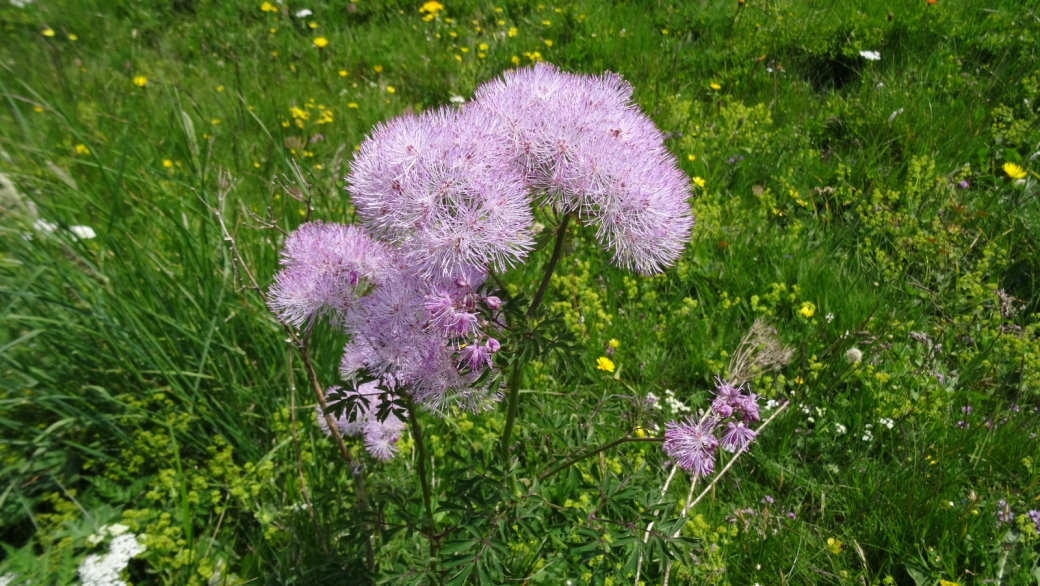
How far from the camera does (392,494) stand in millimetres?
1680

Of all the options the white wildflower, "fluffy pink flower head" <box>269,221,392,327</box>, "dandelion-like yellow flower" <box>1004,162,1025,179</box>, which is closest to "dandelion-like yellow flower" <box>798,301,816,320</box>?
"dandelion-like yellow flower" <box>1004,162,1025,179</box>

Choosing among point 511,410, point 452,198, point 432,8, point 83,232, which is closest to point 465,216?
point 452,198

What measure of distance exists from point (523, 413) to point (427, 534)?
3.15 ft

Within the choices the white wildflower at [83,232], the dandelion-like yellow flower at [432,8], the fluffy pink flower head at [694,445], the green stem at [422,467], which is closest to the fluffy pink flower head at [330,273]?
the green stem at [422,467]

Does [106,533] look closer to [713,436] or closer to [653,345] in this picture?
[713,436]

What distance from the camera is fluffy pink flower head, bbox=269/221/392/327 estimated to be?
1394 millimetres

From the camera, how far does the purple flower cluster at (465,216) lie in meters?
1.22

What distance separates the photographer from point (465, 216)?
1.20 m

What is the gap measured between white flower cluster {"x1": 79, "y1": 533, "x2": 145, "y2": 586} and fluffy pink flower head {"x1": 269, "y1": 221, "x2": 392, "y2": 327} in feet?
3.95

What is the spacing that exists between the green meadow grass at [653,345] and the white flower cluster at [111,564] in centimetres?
8

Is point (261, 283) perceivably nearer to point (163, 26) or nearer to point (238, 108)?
point (238, 108)

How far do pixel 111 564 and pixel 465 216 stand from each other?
1.74 metres

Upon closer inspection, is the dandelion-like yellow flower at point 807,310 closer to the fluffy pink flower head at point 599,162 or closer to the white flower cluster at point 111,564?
the fluffy pink flower head at point 599,162

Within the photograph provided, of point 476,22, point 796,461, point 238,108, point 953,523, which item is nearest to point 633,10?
point 476,22
